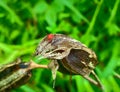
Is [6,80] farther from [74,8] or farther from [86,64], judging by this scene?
[74,8]

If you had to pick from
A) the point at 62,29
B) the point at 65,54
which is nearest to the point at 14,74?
the point at 65,54

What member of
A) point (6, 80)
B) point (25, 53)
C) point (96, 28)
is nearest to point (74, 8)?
point (96, 28)

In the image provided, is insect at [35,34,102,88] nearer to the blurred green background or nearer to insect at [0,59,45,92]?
insect at [0,59,45,92]

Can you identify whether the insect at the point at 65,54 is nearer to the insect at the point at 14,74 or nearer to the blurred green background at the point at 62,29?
the insect at the point at 14,74

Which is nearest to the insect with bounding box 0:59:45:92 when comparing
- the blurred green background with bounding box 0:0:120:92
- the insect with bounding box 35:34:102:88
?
the insect with bounding box 35:34:102:88

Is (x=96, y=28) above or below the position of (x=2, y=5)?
below

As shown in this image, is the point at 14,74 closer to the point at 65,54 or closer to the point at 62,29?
the point at 65,54
